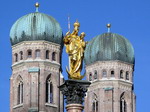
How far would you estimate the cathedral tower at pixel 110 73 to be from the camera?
110 m

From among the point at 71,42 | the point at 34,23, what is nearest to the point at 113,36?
the point at 34,23

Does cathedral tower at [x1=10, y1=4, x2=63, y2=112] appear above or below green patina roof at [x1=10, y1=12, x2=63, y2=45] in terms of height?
below

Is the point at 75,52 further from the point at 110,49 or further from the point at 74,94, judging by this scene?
the point at 110,49

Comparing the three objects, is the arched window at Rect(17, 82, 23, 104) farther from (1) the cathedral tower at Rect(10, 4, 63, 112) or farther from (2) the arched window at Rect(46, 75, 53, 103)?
(2) the arched window at Rect(46, 75, 53, 103)

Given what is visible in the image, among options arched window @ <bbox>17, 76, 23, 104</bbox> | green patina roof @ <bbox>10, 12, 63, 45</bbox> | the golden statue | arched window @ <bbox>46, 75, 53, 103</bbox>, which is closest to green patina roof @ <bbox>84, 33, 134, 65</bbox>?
green patina roof @ <bbox>10, 12, 63, 45</bbox>

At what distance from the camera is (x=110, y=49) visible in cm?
11131

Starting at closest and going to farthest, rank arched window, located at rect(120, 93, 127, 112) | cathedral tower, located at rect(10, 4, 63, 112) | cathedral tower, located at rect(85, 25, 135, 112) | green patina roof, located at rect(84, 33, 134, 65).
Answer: cathedral tower, located at rect(10, 4, 63, 112), cathedral tower, located at rect(85, 25, 135, 112), green patina roof, located at rect(84, 33, 134, 65), arched window, located at rect(120, 93, 127, 112)

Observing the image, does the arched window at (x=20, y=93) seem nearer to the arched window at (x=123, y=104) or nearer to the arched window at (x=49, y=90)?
the arched window at (x=49, y=90)

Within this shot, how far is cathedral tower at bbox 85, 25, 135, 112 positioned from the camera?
4348 inches

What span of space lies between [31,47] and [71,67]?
215ft

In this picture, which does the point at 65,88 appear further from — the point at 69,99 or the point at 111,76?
the point at 111,76

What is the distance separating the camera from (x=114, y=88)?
11038 centimetres

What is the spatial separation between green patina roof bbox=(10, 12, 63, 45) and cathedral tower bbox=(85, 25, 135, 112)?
7.43 metres

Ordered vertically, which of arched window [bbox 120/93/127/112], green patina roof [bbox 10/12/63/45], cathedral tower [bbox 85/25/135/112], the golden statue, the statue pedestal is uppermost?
green patina roof [bbox 10/12/63/45]
